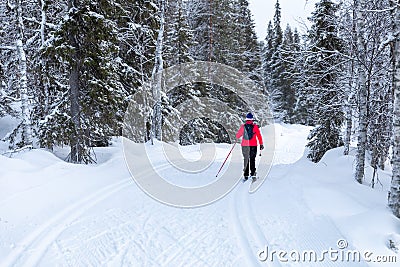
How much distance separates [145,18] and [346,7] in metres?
12.6

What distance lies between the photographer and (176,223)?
591cm

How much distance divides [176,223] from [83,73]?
843cm

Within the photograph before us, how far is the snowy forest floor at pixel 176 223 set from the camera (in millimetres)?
4543

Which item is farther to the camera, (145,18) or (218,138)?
(218,138)

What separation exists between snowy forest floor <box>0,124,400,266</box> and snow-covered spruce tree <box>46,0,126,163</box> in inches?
104

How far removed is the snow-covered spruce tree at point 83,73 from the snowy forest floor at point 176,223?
265cm

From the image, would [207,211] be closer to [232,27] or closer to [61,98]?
[61,98]

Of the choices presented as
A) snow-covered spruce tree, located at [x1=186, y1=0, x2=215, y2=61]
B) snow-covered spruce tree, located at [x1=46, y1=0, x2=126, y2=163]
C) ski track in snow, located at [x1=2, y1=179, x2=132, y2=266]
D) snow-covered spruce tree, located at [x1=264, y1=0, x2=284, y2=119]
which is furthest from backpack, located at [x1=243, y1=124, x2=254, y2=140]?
snow-covered spruce tree, located at [x1=264, y1=0, x2=284, y2=119]

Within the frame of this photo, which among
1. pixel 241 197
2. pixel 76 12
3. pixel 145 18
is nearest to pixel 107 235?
pixel 241 197

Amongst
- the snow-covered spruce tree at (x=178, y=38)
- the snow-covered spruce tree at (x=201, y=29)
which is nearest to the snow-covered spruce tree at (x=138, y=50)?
the snow-covered spruce tree at (x=178, y=38)

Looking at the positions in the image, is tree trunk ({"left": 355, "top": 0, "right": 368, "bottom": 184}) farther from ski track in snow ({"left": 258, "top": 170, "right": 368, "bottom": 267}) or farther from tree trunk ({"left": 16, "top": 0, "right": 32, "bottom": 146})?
tree trunk ({"left": 16, "top": 0, "right": 32, "bottom": 146})

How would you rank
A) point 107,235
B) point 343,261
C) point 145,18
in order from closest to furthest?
point 343,261, point 107,235, point 145,18

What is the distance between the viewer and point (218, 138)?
2769 centimetres

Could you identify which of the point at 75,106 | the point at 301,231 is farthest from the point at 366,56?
the point at 75,106
